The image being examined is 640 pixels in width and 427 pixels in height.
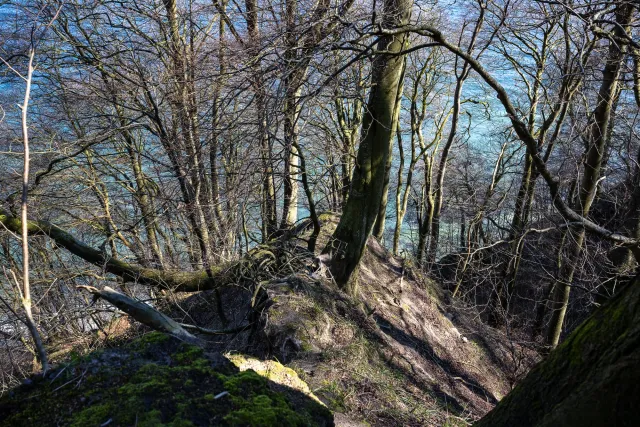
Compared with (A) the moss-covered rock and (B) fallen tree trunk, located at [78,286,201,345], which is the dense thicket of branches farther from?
(A) the moss-covered rock

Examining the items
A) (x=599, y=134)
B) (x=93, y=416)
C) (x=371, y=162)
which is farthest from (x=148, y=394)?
(x=599, y=134)

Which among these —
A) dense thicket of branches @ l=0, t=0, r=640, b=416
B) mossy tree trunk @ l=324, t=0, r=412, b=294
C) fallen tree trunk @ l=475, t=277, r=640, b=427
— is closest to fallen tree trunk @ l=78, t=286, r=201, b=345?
dense thicket of branches @ l=0, t=0, r=640, b=416

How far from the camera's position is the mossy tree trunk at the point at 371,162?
6914mm

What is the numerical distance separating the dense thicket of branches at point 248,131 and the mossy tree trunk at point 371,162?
3 cm

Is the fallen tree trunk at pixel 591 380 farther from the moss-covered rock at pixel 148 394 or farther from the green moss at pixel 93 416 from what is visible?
the green moss at pixel 93 416

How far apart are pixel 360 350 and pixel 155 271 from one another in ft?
12.1

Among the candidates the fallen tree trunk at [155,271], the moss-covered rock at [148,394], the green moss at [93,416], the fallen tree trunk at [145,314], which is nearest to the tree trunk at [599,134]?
the fallen tree trunk at [155,271]

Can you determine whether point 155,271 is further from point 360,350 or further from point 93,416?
point 93,416

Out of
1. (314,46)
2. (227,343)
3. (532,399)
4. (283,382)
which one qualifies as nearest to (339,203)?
(227,343)

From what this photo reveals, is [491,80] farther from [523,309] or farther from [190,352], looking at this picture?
[523,309]

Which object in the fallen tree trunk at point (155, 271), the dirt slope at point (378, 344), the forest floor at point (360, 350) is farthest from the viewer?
the fallen tree trunk at point (155, 271)

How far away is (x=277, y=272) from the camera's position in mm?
7352

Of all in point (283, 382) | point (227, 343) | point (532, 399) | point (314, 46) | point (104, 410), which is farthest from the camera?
point (227, 343)

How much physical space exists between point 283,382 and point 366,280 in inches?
240
